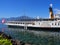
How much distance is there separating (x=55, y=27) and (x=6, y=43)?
3767 centimetres

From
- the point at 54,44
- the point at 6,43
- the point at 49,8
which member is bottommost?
the point at 54,44

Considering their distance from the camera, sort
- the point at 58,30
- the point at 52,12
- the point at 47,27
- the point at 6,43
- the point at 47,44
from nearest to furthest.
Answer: the point at 6,43 < the point at 47,44 < the point at 58,30 < the point at 47,27 < the point at 52,12

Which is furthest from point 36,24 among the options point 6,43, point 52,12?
point 6,43

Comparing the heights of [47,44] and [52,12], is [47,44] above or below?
below

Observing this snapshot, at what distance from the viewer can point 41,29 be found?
4781 centimetres

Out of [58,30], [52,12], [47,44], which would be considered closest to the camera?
[47,44]

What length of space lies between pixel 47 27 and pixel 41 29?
2291 millimetres

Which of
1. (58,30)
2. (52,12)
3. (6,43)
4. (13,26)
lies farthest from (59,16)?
(6,43)

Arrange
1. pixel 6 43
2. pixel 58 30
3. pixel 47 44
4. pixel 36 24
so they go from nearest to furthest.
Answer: pixel 6 43 → pixel 47 44 → pixel 58 30 → pixel 36 24

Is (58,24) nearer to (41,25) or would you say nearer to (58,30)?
(58,30)

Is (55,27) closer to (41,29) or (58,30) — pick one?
(58,30)

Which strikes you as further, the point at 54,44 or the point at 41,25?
the point at 41,25

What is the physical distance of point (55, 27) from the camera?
4428 cm

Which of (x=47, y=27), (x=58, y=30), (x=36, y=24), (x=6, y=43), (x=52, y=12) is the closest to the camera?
(x=6, y=43)
